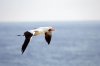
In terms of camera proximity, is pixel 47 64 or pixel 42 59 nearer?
pixel 47 64

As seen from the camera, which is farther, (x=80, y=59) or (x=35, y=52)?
(x=35, y=52)

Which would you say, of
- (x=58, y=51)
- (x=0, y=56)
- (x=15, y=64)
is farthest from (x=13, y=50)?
(x=15, y=64)

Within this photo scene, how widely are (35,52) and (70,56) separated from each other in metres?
19.8

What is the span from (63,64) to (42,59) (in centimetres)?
1264

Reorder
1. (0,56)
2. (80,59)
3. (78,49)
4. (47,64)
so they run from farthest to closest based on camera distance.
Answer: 1. (78,49)
2. (0,56)
3. (80,59)
4. (47,64)

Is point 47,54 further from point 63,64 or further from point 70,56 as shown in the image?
point 63,64

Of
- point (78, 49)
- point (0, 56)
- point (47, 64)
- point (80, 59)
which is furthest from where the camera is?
point (78, 49)

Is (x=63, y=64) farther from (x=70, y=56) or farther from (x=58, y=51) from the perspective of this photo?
(x=58, y=51)

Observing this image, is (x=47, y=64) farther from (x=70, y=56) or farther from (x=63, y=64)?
(x=70, y=56)

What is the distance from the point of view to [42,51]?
446 feet

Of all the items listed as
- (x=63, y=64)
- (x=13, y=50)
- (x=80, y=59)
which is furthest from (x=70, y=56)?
(x=13, y=50)

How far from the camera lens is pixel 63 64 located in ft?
347

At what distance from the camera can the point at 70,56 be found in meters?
118

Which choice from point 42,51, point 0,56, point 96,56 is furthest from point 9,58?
point 96,56
